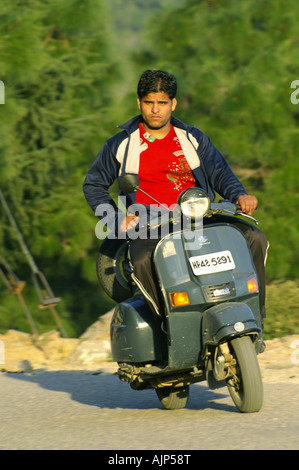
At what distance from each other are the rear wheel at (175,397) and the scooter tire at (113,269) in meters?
0.62

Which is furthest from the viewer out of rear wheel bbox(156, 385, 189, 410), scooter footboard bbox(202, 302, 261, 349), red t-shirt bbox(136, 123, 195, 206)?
rear wheel bbox(156, 385, 189, 410)

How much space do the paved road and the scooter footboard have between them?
17.8 inches

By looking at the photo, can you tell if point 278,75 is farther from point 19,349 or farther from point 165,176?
point 165,176

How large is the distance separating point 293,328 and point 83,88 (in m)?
6.01

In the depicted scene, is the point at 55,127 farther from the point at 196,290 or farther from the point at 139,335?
the point at 196,290

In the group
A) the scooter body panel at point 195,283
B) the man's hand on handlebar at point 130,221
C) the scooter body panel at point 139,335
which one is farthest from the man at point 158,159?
the scooter body panel at point 139,335

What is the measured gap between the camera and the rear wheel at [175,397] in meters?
4.82

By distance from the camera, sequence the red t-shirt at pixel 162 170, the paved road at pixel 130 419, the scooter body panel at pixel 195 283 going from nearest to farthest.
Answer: the paved road at pixel 130 419 → the scooter body panel at pixel 195 283 → the red t-shirt at pixel 162 170

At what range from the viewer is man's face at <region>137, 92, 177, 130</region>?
4723mm

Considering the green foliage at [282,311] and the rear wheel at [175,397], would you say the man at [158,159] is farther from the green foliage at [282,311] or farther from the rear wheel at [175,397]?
the green foliage at [282,311]

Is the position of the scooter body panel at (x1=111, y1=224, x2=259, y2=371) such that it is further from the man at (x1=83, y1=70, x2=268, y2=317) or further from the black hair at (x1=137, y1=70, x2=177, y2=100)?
the black hair at (x1=137, y1=70, x2=177, y2=100)

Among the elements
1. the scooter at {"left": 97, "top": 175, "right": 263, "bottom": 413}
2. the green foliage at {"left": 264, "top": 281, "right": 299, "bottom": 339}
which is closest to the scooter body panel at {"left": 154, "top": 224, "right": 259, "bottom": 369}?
the scooter at {"left": 97, "top": 175, "right": 263, "bottom": 413}

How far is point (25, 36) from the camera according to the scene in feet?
34.3
